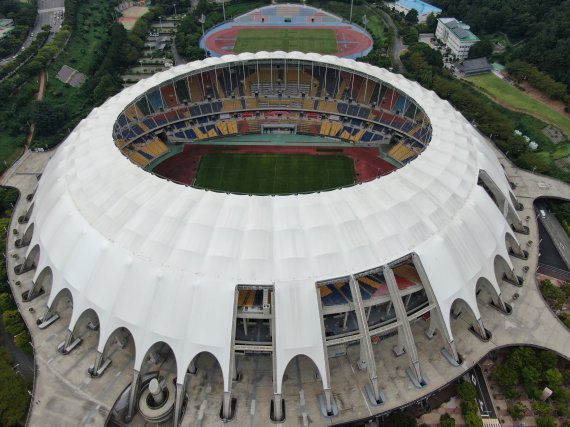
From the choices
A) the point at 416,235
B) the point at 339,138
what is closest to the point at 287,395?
the point at 416,235

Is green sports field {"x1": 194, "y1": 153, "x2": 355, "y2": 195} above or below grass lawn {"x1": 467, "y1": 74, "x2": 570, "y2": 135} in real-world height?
below

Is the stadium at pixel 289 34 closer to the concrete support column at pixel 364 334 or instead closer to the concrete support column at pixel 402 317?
the concrete support column at pixel 402 317

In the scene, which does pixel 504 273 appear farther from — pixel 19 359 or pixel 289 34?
pixel 289 34

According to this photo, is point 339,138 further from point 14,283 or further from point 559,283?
point 14,283

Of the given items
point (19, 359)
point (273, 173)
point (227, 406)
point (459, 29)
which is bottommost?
point (19, 359)

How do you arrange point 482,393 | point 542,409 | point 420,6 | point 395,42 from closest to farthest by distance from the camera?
point 542,409
point 482,393
point 395,42
point 420,6

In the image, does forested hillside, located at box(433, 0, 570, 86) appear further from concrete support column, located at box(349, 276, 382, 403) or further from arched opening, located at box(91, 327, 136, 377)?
arched opening, located at box(91, 327, 136, 377)

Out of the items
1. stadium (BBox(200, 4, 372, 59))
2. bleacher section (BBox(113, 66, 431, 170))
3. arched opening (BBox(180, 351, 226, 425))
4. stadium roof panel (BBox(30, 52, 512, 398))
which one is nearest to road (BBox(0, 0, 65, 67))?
stadium (BBox(200, 4, 372, 59))

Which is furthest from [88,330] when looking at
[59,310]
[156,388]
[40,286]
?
[156,388]
